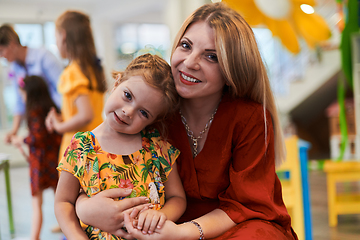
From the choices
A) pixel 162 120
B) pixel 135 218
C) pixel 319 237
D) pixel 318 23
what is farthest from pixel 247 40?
pixel 319 237

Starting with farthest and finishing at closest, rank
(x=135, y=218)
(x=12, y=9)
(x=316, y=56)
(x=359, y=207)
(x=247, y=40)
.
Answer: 1. (x=12, y=9)
2. (x=316, y=56)
3. (x=359, y=207)
4. (x=247, y=40)
5. (x=135, y=218)

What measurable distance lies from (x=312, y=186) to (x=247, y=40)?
3.52 m

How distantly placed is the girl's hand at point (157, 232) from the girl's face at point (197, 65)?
1.25ft

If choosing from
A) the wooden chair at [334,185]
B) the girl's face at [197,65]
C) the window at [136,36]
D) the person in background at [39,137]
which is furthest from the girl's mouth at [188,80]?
the window at [136,36]

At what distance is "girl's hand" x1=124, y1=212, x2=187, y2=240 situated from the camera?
876 mm

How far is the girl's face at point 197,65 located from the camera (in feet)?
3.30

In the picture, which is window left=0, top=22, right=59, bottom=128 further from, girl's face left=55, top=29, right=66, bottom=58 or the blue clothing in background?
girl's face left=55, top=29, right=66, bottom=58

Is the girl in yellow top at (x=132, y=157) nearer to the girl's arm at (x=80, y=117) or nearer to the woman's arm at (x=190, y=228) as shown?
the woman's arm at (x=190, y=228)

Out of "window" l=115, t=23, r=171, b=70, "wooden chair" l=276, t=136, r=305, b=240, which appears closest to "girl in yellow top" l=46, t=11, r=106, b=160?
"wooden chair" l=276, t=136, r=305, b=240

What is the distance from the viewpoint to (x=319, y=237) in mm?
2551

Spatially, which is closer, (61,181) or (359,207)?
(61,181)

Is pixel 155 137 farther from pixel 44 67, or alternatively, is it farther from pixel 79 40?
pixel 44 67

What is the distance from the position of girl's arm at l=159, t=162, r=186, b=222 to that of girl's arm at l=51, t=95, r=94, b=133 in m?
0.88

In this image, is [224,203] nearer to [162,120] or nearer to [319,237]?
[162,120]
